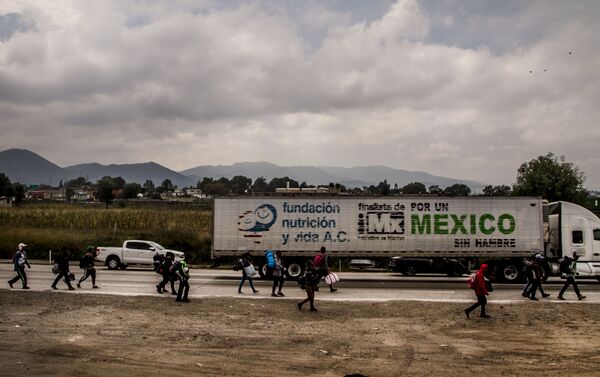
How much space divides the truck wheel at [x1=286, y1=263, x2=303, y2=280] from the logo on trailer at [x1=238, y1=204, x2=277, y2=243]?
6.67 ft

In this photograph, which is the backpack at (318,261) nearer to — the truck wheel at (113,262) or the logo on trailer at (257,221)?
the logo on trailer at (257,221)

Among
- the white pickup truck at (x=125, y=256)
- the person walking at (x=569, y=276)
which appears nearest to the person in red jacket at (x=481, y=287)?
the person walking at (x=569, y=276)

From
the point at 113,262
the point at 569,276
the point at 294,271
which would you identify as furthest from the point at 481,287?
the point at 113,262

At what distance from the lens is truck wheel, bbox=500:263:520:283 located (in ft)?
91.2

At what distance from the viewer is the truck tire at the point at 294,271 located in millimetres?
28266

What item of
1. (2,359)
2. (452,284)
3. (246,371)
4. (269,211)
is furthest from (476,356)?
(269,211)

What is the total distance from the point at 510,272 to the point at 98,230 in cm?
3513

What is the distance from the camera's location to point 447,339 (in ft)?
49.5

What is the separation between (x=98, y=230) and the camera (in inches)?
1971

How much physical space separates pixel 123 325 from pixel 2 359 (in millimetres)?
4092

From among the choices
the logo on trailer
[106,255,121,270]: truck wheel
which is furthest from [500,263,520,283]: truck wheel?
[106,255,121,270]: truck wheel

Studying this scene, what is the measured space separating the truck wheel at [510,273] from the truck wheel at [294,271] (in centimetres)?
969

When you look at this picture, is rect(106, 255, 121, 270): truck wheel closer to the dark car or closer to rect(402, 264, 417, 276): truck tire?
the dark car

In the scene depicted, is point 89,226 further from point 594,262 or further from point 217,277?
point 594,262
